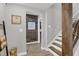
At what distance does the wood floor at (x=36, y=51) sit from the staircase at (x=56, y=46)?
0.07 metres

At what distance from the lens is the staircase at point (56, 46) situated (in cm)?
157

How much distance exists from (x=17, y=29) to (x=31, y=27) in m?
0.21

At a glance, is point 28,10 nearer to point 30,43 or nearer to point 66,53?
point 30,43

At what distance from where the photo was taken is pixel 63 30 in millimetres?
1548

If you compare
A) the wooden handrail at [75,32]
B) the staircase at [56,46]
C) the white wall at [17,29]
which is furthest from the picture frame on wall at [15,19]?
the wooden handrail at [75,32]

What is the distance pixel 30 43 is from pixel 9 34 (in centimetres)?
33

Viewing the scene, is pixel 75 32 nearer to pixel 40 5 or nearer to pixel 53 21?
pixel 53 21

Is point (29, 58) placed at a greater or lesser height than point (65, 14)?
lesser

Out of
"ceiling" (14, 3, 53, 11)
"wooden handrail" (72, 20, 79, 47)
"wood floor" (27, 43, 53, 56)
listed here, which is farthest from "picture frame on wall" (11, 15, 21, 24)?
"wooden handrail" (72, 20, 79, 47)

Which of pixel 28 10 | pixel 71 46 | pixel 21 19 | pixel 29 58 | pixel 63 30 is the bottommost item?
pixel 29 58

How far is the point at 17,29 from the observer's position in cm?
158

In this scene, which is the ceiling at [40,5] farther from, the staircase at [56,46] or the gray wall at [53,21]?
the staircase at [56,46]

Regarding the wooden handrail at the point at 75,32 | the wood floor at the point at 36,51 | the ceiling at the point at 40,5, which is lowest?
the wood floor at the point at 36,51

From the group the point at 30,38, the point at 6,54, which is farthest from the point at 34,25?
the point at 6,54
